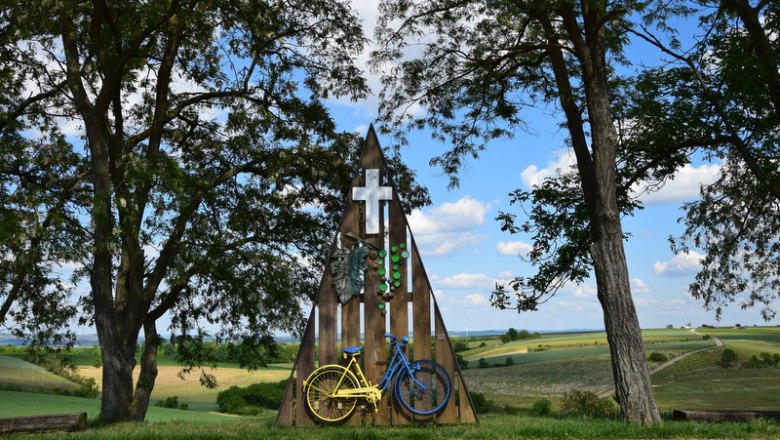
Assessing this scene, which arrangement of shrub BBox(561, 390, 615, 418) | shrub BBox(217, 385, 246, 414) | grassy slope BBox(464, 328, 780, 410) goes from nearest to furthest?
shrub BBox(561, 390, 615, 418) → grassy slope BBox(464, 328, 780, 410) → shrub BBox(217, 385, 246, 414)

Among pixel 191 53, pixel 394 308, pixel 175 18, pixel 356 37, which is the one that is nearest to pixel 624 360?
pixel 394 308

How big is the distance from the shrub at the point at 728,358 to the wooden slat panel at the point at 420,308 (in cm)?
2740

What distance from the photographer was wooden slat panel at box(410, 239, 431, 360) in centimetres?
1255

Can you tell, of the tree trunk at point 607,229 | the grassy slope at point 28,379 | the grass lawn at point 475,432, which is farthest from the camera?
the grassy slope at point 28,379

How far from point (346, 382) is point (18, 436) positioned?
5593 millimetres

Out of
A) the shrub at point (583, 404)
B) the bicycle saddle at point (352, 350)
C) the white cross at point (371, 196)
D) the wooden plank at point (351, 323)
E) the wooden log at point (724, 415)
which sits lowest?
the shrub at point (583, 404)

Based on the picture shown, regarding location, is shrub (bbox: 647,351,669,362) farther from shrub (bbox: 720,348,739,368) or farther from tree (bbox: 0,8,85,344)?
tree (bbox: 0,8,85,344)

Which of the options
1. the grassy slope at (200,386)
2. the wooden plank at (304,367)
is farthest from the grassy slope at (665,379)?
the wooden plank at (304,367)

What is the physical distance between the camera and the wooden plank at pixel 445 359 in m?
12.4

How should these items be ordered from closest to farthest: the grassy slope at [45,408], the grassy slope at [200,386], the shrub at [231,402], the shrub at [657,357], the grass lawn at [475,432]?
the grass lawn at [475,432]
the grassy slope at [45,408]
the shrub at [231,402]
the shrub at [657,357]
the grassy slope at [200,386]

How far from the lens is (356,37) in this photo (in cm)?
1900

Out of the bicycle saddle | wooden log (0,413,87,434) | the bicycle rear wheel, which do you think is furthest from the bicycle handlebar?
wooden log (0,413,87,434)

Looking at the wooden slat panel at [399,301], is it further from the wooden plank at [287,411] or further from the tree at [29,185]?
the tree at [29,185]

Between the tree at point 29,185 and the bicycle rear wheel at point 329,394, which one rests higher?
the tree at point 29,185
